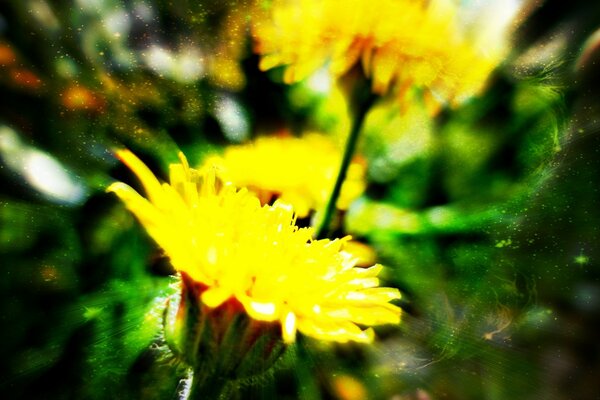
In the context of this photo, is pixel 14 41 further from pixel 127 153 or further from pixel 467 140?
pixel 467 140

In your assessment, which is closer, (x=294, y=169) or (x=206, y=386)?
(x=206, y=386)

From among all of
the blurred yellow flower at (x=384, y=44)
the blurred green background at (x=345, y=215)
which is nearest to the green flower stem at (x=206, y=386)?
the blurred green background at (x=345, y=215)

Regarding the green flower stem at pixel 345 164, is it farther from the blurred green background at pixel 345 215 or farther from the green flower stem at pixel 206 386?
the green flower stem at pixel 206 386

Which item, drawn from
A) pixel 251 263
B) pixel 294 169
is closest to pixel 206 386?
pixel 251 263

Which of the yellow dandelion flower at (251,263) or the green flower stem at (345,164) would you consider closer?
the yellow dandelion flower at (251,263)

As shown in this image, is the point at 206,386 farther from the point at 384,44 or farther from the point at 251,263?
the point at 384,44

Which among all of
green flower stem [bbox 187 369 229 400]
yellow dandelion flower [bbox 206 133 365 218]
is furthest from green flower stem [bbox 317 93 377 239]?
green flower stem [bbox 187 369 229 400]

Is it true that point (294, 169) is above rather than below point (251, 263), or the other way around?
above
